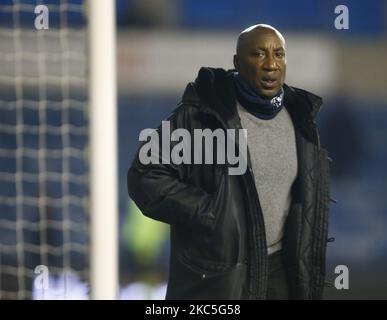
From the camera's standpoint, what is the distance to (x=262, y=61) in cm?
227

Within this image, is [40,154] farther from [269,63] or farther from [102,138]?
[102,138]

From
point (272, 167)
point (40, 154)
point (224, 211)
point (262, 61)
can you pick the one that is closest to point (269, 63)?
point (262, 61)

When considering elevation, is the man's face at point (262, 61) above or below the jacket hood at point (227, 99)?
above

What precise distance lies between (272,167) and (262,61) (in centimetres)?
30

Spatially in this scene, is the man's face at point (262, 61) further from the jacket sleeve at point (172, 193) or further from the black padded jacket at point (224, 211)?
the jacket sleeve at point (172, 193)

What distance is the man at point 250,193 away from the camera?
7.27ft

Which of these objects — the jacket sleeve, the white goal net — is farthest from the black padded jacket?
the white goal net

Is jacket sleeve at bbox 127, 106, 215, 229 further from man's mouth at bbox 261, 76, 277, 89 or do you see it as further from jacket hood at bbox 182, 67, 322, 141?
man's mouth at bbox 261, 76, 277, 89

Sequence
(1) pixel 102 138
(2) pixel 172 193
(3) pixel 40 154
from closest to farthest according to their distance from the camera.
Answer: (1) pixel 102 138 < (2) pixel 172 193 < (3) pixel 40 154

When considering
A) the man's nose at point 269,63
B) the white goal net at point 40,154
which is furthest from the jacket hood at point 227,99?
the white goal net at point 40,154

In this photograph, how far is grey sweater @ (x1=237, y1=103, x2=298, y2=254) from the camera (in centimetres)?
223
